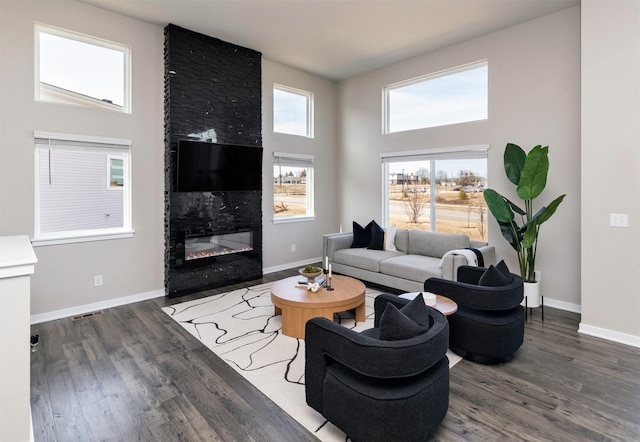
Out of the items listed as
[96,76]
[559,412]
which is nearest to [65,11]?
[96,76]

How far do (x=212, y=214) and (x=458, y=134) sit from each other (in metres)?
3.85

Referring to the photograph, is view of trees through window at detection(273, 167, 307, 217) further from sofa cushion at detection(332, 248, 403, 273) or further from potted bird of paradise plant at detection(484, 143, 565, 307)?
potted bird of paradise plant at detection(484, 143, 565, 307)

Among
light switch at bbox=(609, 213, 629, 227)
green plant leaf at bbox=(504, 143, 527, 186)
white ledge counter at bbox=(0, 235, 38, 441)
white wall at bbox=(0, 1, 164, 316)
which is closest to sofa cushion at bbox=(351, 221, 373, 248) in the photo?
green plant leaf at bbox=(504, 143, 527, 186)

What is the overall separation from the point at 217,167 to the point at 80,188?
5.59 feet

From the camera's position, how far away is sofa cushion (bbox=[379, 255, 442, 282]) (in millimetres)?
4281

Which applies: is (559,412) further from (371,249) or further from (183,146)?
(183,146)

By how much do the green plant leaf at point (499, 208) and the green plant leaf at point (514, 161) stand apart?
312mm

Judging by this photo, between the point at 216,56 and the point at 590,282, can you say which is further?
the point at 216,56

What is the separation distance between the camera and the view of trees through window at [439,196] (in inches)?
199

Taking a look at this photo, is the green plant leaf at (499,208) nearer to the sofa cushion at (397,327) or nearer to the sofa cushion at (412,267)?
the sofa cushion at (412,267)

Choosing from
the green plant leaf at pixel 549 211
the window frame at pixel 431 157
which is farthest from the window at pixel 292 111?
the green plant leaf at pixel 549 211

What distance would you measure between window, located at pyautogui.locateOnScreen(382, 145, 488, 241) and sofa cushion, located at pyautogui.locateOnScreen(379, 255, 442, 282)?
2.82 ft

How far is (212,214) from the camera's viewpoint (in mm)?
5133

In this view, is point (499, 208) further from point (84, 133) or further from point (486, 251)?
point (84, 133)
